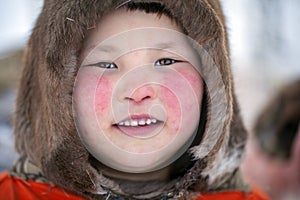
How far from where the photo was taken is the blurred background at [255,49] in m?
2.31

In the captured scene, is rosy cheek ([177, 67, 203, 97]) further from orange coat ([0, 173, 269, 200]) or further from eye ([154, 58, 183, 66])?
orange coat ([0, 173, 269, 200])

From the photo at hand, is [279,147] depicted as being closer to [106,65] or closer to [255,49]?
[255,49]

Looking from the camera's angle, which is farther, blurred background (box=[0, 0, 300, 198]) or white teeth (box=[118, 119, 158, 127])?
blurred background (box=[0, 0, 300, 198])

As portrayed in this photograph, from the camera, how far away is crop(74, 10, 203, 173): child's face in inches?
37.9

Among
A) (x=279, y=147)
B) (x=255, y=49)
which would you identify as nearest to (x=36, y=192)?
(x=279, y=147)

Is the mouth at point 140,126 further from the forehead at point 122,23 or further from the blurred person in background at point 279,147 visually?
the blurred person in background at point 279,147

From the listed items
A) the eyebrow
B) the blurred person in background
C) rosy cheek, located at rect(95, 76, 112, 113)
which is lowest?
the blurred person in background

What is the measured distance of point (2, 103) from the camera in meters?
2.61

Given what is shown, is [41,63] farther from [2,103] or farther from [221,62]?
[2,103]

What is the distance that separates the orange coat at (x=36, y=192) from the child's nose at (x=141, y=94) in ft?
0.82

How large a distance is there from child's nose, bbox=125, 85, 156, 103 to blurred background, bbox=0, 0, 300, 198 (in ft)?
3.58

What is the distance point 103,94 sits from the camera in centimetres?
97

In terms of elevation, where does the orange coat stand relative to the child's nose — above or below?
below

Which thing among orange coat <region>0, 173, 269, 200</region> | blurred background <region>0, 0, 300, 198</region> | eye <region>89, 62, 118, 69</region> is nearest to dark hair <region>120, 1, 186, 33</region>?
eye <region>89, 62, 118, 69</region>
